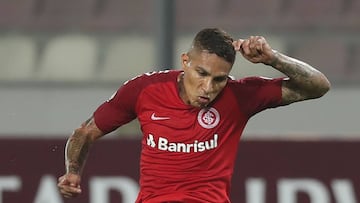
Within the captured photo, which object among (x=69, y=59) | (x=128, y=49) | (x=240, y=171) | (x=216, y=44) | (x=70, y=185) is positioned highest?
(x=216, y=44)

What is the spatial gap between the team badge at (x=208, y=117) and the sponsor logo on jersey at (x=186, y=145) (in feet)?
0.17

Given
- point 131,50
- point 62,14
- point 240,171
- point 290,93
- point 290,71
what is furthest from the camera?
point 62,14

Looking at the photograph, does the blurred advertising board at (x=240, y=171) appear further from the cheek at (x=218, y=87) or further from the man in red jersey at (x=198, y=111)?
the cheek at (x=218, y=87)

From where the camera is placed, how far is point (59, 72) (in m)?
8.70

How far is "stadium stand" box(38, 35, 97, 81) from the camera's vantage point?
28.3 ft

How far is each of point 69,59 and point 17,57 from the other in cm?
36

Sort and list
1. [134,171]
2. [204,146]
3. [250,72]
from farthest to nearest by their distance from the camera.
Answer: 1. [250,72]
2. [134,171]
3. [204,146]

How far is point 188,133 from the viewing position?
16.6ft

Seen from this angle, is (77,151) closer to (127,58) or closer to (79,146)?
(79,146)

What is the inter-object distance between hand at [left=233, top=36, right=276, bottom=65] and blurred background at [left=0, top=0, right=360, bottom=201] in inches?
133

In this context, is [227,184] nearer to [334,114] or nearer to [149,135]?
[149,135]

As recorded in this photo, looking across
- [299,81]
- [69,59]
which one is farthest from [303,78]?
[69,59]

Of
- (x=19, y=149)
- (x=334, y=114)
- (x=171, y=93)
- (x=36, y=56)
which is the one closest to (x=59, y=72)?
(x=36, y=56)

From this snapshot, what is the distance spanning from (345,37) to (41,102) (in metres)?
2.11
